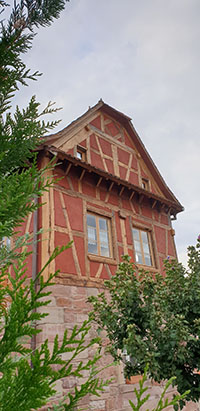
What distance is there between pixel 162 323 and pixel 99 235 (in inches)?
152

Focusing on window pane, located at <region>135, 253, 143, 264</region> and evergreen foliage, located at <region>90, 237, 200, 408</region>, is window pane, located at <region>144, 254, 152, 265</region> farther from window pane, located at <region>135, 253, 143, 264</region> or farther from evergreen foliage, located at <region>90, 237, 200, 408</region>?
evergreen foliage, located at <region>90, 237, 200, 408</region>

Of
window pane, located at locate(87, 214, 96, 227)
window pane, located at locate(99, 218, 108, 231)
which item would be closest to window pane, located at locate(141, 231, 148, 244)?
window pane, located at locate(99, 218, 108, 231)

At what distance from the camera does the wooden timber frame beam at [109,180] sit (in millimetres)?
7277

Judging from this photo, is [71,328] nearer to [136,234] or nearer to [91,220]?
[91,220]

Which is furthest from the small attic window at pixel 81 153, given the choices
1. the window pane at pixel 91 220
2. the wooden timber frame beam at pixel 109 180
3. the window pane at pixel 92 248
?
the window pane at pixel 92 248

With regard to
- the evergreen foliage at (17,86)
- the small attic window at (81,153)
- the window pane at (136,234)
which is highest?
the small attic window at (81,153)

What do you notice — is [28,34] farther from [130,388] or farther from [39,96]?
[130,388]

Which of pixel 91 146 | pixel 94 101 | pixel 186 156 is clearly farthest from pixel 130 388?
pixel 186 156

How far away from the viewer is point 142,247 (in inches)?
364

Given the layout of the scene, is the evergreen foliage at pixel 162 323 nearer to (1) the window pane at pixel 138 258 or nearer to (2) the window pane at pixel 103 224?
(2) the window pane at pixel 103 224

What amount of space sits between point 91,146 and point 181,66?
11.6 ft

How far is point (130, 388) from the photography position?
275 inches

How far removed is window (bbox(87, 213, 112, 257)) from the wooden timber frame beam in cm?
97

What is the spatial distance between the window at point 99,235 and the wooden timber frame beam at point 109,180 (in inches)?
38.2
